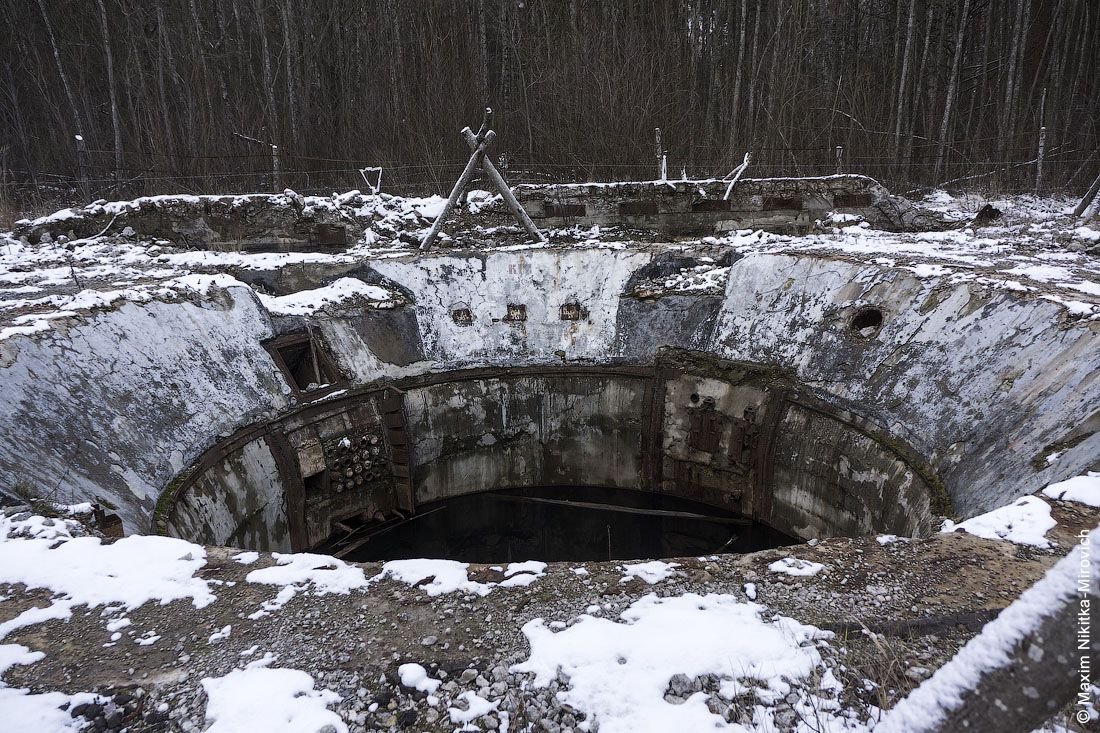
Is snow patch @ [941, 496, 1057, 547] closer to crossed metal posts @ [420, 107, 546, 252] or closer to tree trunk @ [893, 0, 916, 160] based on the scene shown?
crossed metal posts @ [420, 107, 546, 252]

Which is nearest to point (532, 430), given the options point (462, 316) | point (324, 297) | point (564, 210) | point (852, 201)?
point (462, 316)

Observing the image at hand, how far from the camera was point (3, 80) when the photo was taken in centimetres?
1719

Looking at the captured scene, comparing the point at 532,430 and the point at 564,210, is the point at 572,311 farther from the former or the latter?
the point at 564,210

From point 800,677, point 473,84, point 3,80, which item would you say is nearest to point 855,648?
point 800,677

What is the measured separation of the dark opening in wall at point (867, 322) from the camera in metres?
7.34

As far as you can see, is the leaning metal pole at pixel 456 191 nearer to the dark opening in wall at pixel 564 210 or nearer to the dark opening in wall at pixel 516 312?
the dark opening in wall at pixel 564 210

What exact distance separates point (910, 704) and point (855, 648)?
1411 millimetres

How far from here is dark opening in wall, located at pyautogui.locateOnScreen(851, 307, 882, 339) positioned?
734 cm

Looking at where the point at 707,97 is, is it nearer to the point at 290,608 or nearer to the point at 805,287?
the point at 805,287

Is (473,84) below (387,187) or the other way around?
the other way around

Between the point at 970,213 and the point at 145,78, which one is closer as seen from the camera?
the point at 970,213

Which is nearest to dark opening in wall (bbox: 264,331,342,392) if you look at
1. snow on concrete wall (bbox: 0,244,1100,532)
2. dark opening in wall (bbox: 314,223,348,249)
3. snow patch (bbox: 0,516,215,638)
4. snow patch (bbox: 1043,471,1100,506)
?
snow on concrete wall (bbox: 0,244,1100,532)

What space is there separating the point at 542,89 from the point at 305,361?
10876 mm

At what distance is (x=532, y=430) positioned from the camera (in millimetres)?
9266
